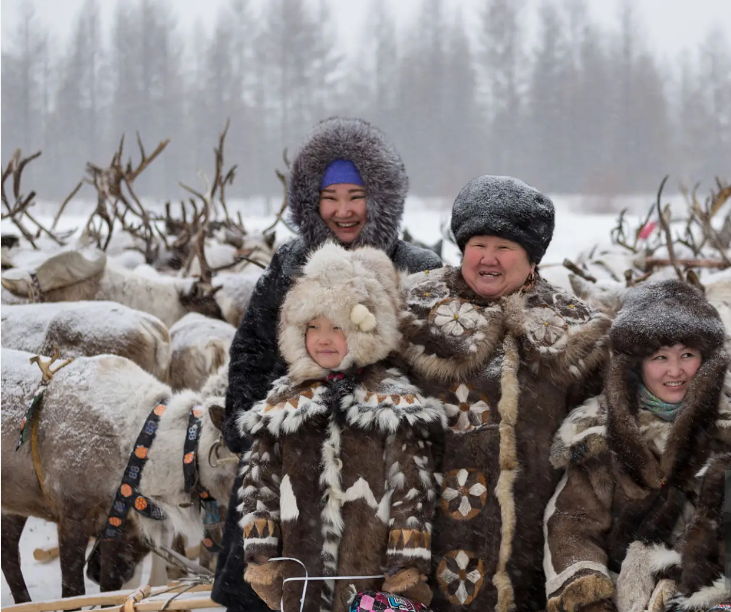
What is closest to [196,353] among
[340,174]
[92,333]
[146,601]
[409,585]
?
[92,333]

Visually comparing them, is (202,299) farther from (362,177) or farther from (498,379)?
(498,379)

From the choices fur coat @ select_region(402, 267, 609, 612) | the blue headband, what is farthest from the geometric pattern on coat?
the blue headband

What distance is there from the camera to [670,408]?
1989 millimetres

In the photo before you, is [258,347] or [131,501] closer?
[258,347]

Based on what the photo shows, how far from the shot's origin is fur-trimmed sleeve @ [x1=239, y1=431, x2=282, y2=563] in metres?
2.04

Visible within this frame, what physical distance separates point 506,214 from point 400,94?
2119cm

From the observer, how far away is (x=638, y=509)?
195cm

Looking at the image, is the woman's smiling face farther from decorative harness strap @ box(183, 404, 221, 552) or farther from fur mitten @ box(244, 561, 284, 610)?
decorative harness strap @ box(183, 404, 221, 552)

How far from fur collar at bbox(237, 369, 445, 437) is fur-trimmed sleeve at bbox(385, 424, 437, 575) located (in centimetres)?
4

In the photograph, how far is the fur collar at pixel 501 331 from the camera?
2.06 m

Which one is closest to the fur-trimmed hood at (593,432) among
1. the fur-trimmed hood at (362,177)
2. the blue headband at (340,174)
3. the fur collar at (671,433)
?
the fur collar at (671,433)

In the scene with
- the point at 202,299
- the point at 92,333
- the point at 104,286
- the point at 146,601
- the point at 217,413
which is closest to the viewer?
the point at 146,601

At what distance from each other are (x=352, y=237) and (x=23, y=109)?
23.3 metres

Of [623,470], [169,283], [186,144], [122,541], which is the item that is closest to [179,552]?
[122,541]
